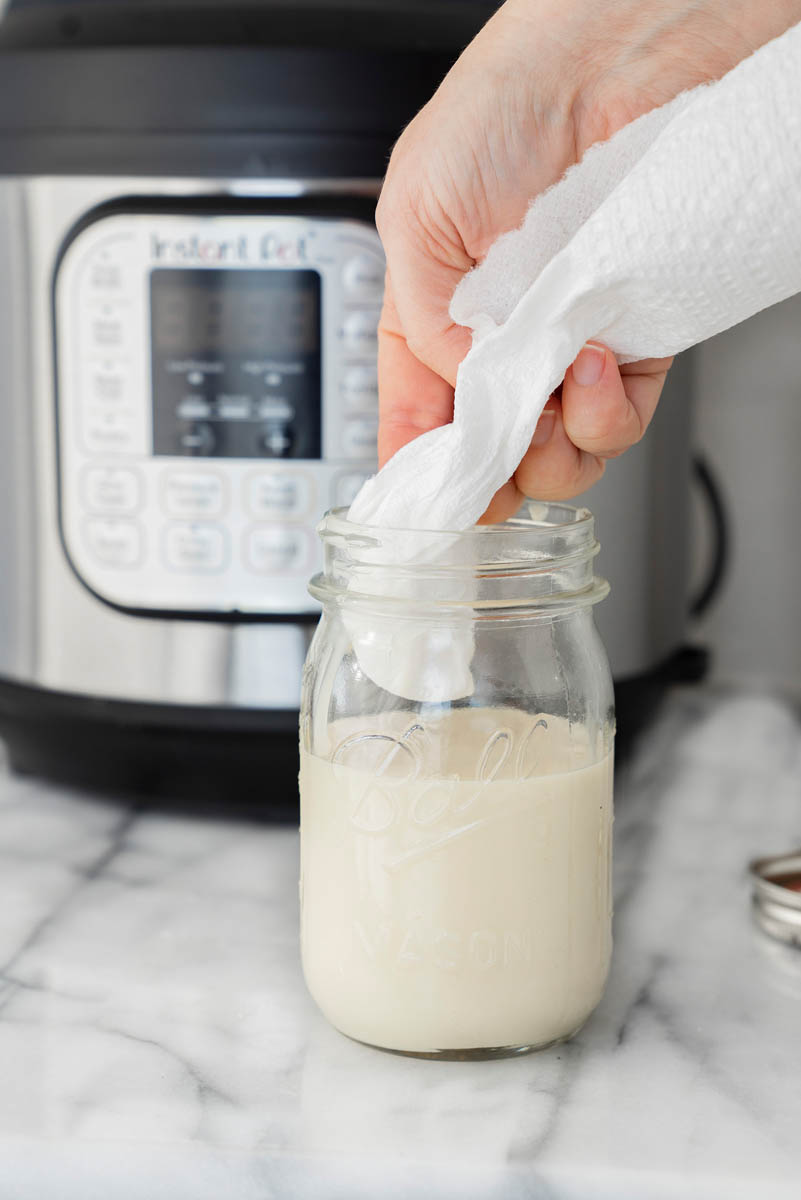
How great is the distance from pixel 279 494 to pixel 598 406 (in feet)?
0.76

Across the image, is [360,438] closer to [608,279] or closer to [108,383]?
[108,383]

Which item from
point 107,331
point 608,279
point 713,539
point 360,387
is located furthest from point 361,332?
point 713,539

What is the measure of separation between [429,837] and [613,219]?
225 millimetres

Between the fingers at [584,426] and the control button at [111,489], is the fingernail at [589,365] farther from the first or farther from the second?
the control button at [111,489]

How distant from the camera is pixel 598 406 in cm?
50

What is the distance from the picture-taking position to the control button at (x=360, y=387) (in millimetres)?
671

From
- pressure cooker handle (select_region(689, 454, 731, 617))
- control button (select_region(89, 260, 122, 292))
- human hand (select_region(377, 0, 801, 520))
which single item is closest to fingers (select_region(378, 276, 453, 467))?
human hand (select_region(377, 0, 801, 520))

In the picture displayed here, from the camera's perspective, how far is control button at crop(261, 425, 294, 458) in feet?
2.22

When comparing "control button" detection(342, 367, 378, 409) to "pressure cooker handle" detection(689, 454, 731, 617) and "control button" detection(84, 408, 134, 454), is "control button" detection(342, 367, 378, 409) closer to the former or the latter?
"control button" detection(84, 408, 134, 454)

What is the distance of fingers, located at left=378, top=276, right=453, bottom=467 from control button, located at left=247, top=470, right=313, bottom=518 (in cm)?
10

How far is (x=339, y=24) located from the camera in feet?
2.15

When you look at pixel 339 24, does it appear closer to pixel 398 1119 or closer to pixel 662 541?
pixel 662 541

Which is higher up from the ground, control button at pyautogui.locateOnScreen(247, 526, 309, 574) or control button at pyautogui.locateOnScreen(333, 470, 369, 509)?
control button at pyautogui.locateOnScreen(333, 470, 369, 509)

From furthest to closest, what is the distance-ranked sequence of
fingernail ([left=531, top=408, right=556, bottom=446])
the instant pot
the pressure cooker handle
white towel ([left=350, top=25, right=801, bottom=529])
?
the pressure cooker handle
the instant pot
fingernail ([left=531, top=408, right=556, bottom=446])
white towel ([left=350, top=25, right=801, bottom=529])
